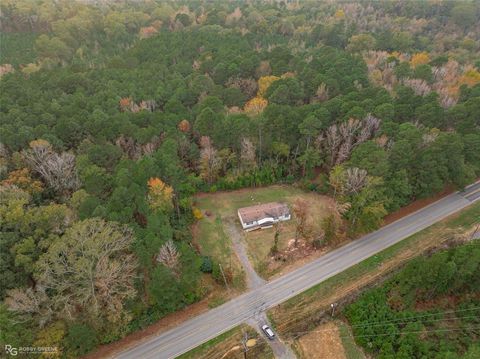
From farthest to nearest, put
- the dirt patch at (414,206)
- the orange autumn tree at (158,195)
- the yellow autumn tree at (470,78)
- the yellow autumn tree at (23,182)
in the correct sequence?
the yellow autumn tree at (470,78)
the dirt patch at (414,206)
the yellow autumn tree at (23,182)
the orange autumn tree at (158,195)

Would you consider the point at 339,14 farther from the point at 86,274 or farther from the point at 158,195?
the point at 86,274

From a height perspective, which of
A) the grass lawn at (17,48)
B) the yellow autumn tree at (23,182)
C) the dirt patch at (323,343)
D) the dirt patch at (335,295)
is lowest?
the dirt patch at (323,343)

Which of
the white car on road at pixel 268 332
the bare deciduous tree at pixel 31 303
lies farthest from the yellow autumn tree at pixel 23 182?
the white car on road at pixel 268 332

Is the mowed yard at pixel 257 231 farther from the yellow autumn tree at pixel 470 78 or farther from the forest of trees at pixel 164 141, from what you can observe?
the yellow autumn tree at pixel 470 78

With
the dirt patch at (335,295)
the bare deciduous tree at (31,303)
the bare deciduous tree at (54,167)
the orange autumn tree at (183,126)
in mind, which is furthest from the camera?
the orange autumn tree at (183,126)

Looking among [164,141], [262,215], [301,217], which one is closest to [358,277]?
[301,217]

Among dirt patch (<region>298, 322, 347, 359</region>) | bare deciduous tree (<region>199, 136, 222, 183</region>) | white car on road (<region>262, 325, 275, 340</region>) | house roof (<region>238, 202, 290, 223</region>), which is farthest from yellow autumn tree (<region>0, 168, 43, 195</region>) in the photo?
dirt patch (<region>298, 322, 347, 359</region>)

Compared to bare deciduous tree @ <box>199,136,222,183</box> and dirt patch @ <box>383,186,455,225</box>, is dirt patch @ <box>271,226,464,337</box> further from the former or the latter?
bare deciduous tree @ <box>199,136,222,183</box>

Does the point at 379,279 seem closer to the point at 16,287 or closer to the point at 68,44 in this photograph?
A: the point at 16,287
